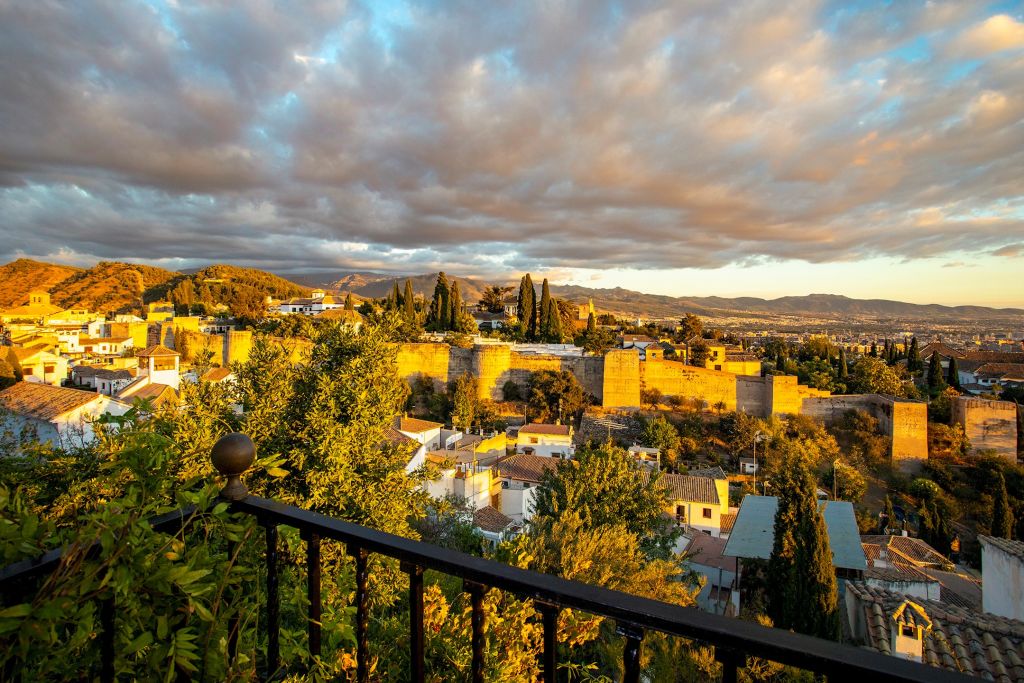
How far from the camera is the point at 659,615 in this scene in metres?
0.95

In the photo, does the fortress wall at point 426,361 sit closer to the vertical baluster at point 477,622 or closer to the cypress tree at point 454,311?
the cypress tree at point 454,311

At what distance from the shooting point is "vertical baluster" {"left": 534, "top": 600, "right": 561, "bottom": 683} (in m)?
1.05

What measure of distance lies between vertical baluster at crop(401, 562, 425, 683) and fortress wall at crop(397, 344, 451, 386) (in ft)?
95.9

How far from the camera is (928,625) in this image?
5531 mm

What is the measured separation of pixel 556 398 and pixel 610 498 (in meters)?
15.9

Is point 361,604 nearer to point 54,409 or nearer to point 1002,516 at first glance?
point 54,409

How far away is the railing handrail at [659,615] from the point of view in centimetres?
80

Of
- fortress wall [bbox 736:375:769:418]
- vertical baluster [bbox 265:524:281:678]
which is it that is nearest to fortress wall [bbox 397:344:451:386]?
fortress wall [bbox 736:375:769:418]

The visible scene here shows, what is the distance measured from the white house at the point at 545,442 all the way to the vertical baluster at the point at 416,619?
21.1m

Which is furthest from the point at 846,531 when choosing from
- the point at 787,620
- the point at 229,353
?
the point at 229,353

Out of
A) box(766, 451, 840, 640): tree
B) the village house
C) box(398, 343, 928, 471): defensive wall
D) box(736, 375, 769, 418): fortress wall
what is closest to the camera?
box(766, 451, 840, 640): tree

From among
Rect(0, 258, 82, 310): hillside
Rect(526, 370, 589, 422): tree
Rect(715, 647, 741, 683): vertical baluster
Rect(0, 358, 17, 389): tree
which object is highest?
Rect(0, 258, 82, 310): hillside

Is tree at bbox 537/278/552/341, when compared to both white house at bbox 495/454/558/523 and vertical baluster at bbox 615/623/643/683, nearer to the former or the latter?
white house at bbox 495/454/558/523

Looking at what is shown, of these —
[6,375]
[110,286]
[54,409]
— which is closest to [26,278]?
[110,286]
